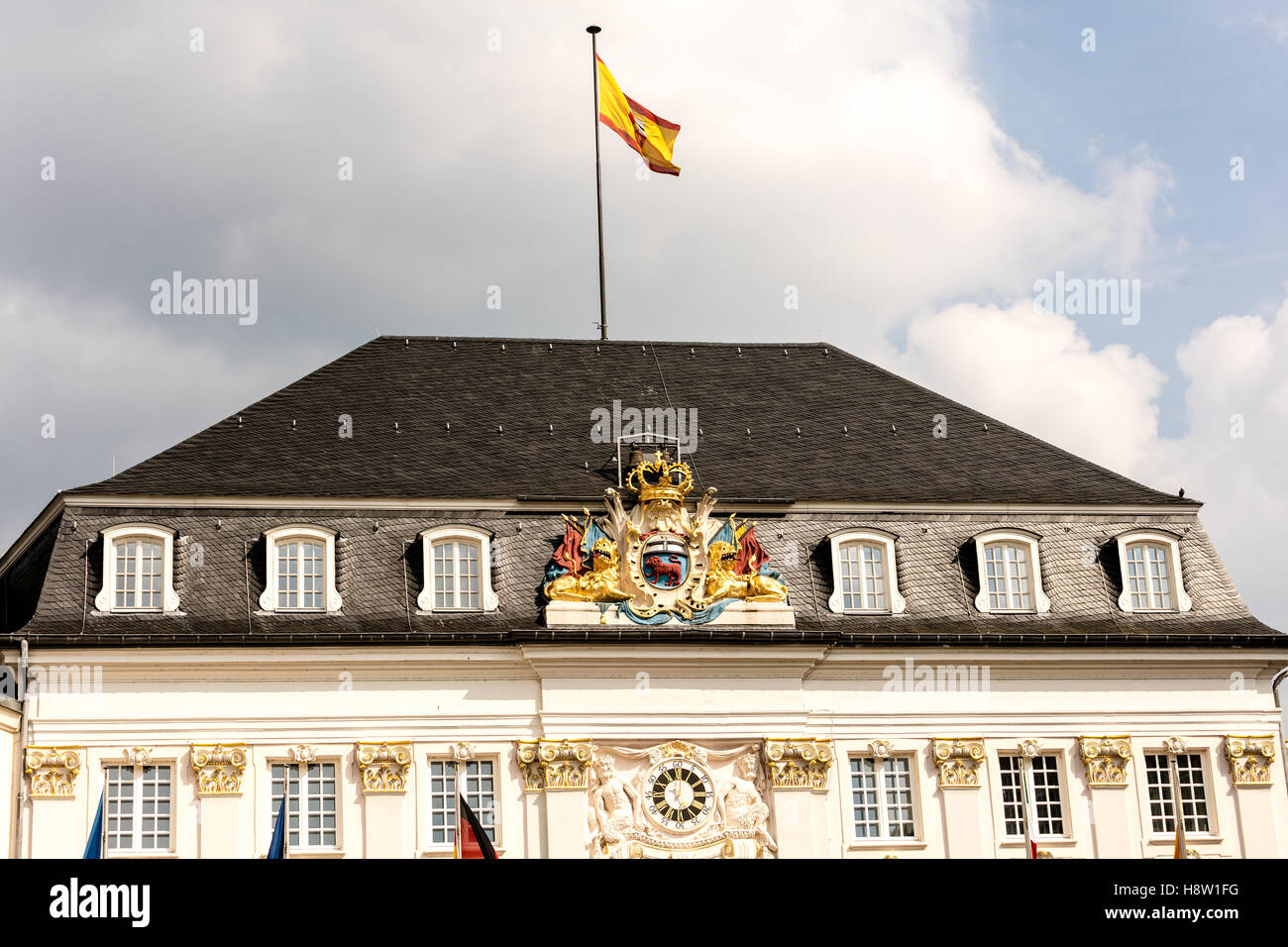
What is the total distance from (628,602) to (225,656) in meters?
9.09

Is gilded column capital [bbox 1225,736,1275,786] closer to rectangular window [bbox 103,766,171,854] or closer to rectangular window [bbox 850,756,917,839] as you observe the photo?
rectangular window [bbox 850,756,917,839]

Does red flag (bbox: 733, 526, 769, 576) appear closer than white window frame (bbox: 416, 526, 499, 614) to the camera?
No

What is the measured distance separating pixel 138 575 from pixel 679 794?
43.0ft

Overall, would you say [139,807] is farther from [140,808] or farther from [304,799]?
[304,799]

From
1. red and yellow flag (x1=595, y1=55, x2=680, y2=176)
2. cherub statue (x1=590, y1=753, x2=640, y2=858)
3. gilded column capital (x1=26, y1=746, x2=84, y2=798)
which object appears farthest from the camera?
red and yellow flag (x1=595, y1=55, x2=680, y2=176)

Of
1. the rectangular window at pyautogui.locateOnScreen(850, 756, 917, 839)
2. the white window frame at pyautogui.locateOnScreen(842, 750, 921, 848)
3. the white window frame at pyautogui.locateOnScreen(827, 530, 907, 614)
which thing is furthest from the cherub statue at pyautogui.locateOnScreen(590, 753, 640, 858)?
the white window frame at pyautogui.locateOnScreen(827, 530, 907, 614)

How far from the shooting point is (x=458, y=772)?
39500 mm

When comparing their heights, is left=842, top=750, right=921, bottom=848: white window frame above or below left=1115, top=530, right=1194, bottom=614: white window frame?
below

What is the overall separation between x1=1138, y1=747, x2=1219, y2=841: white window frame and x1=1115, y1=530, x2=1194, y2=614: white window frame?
3417 millimetres

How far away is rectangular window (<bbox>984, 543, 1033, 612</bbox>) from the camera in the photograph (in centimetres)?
4269

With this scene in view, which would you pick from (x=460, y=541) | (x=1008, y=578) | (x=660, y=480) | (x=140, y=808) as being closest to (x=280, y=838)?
(x=140, y=808)

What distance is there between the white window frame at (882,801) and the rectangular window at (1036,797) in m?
2.12
